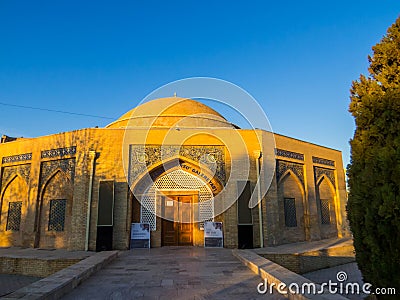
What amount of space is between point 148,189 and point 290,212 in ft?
14.9

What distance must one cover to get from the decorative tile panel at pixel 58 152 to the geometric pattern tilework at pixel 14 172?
31.2 inches

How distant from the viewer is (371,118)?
318cm

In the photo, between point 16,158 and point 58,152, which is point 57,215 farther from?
point 16,158

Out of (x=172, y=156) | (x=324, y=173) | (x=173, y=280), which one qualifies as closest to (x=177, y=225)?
(x=172, y=156)

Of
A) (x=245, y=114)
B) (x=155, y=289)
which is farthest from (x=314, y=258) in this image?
(x=155, y=289)

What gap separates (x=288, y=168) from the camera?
9.91 meters

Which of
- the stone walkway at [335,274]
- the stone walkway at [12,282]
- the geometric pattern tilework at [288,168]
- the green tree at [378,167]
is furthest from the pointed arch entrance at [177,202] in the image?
the green tree at [378,167]

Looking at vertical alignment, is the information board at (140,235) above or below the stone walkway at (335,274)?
above

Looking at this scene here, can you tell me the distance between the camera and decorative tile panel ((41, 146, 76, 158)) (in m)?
8.79

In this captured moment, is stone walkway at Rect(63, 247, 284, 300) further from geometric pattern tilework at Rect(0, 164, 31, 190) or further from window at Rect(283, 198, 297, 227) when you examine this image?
geometric pattern tilework at Rect(0, 164, 31, 190)

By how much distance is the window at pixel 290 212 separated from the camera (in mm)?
9625

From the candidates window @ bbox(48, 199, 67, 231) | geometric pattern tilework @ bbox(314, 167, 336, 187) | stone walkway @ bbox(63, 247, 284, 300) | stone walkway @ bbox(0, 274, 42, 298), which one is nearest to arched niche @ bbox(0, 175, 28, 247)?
window @ bbox(48, 199, 67, 231)

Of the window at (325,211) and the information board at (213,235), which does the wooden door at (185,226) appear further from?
the window at (325,211)

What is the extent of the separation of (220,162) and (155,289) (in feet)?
17.5
